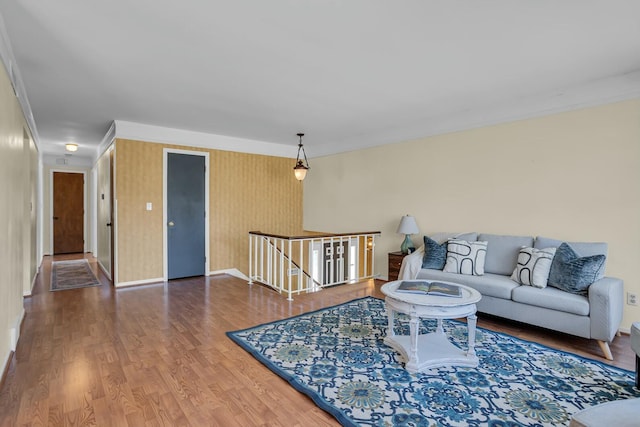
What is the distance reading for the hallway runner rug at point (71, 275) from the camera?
17.1 feet

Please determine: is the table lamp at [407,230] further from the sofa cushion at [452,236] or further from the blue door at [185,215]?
the blue door at [185,215]

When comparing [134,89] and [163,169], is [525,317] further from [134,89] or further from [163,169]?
[163,169]

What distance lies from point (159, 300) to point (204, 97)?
2.76 metres

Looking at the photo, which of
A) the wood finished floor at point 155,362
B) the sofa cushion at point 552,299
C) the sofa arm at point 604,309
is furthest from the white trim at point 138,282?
the sofa arm at point 604,309

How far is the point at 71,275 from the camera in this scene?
5984 millimetres

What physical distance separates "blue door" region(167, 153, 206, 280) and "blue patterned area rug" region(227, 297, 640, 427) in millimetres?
2893

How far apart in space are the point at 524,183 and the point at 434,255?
1412mm

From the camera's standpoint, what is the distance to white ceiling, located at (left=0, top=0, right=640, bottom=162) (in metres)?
2.24

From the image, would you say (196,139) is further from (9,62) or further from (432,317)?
(432,317)

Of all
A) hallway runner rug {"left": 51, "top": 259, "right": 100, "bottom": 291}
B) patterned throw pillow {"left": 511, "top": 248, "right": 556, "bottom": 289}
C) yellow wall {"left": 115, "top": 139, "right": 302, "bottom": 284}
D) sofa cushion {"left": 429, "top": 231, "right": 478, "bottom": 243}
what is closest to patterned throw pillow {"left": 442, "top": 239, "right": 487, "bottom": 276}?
sofa cushion {"left": 429, "top": 231, "right": 478, "bottom": 243}

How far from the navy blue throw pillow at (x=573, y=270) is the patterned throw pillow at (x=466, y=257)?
73 cm

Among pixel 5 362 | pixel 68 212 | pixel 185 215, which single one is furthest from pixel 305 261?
pixel 68 212

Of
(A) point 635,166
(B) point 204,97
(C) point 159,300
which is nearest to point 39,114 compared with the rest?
(B) point 204,97

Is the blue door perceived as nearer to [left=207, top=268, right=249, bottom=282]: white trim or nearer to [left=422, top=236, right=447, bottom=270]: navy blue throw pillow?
[left=207, top=268, right=249, bottom=282]: white trim
